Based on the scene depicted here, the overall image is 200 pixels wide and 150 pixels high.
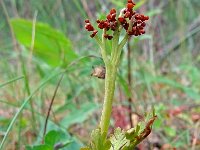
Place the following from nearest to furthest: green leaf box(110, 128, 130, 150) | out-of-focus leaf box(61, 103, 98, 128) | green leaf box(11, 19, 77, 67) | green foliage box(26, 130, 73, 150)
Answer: green leaf box(110, 128, 130, 150)
green foliage box(26, 130, 73, 150)
out-of-focus leaf box(61, 103, 98, 128)
green leaf box(11, 19, 77, 67)

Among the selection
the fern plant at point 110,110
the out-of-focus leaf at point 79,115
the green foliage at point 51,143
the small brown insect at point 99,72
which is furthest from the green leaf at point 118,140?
the out-of-focus leaf at point 79,115

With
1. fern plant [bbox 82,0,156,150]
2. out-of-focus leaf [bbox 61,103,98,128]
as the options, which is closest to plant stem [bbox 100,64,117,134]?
fern plant [bbox 82,0,156,150]

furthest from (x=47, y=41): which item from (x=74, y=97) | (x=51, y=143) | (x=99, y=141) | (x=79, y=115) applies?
(x=99, y=141)

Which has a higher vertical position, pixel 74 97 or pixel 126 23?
pixel 74 97

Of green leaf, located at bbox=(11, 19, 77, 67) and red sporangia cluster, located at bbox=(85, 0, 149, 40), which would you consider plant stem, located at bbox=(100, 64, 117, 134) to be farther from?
green leaf, located at bbox=(11, 19, 77, 67)

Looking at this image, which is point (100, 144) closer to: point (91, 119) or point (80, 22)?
point (91, 119)

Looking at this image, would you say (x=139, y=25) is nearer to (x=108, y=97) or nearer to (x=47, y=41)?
(x=108, y=97)

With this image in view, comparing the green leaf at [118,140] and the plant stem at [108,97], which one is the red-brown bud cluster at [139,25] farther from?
the green leaf at [118,140]
